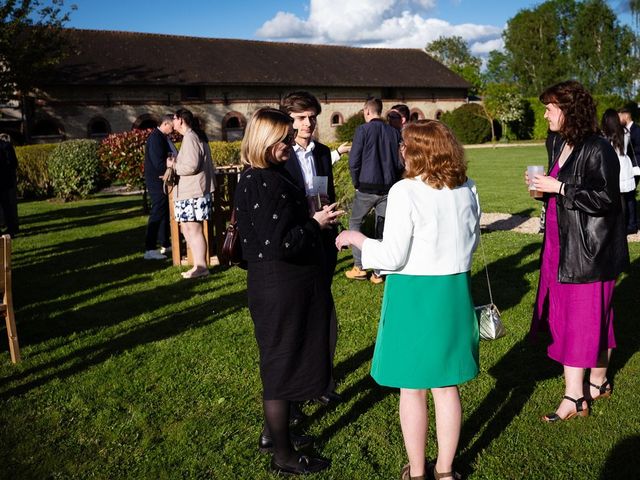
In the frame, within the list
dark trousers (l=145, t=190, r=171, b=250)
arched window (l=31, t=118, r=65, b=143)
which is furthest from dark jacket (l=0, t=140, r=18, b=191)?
arched window (l=31, t=118, r=65, b=143)

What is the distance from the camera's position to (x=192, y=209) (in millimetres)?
7285

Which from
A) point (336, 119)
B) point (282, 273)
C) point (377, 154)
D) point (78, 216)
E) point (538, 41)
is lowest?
point (78, 216)

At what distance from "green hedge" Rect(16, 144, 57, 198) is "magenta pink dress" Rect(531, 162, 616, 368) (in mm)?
17968

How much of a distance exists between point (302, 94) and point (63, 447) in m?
2.61

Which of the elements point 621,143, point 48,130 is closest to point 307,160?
point 621,143

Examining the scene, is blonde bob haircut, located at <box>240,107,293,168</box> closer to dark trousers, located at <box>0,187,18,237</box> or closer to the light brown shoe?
the light brown shoe

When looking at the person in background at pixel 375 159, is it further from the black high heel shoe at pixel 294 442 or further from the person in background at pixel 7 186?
the person in background at pixel 7 186

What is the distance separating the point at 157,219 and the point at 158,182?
627mm

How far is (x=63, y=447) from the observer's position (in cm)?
357

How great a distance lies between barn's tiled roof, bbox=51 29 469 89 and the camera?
1275 inches

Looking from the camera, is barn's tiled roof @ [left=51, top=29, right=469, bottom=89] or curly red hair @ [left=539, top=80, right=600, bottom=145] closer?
curly red hair @ [left=539, top=80, right=600, bottom=145]

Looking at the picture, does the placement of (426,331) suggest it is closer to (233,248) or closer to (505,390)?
(233,248)

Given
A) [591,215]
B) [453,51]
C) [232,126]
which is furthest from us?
[453,51]

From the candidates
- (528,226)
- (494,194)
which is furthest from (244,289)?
(494,194)
